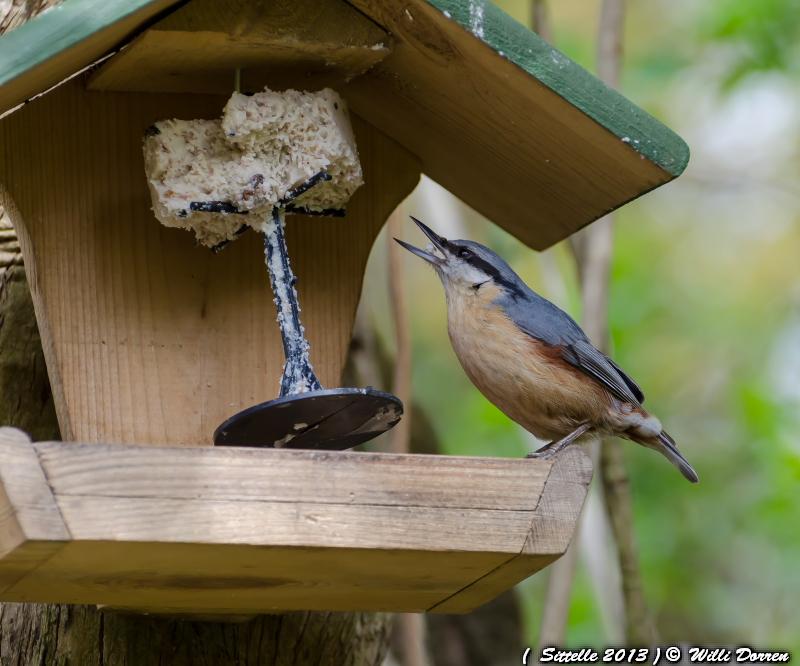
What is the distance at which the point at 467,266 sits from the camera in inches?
133

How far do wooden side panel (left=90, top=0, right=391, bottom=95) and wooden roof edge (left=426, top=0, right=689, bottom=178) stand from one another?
30 cm

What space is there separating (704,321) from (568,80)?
6.00 m

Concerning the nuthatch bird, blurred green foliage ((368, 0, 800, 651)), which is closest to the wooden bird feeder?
the nuthatch bird

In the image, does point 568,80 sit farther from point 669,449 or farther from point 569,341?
point 669,449

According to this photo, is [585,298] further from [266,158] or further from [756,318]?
[756,318]

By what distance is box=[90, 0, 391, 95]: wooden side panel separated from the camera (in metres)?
2.69

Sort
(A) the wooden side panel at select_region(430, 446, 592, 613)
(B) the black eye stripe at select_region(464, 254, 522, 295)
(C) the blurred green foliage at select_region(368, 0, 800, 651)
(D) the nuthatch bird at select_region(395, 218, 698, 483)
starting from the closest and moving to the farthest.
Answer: (A) the wooden side panel at select_region(430, 446, 592, 613)
(D) the nuthatch bird at select_region(395, 218, 698, 483)
(B) the black eye stripe at select_region(464, 254, 522, 295)
(C) the blurred green foliage at select_region(368, 0, 800, 651)

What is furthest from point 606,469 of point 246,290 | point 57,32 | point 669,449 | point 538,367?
point 57,32

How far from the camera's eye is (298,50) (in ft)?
9.34

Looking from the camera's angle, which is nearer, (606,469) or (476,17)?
(476,17)

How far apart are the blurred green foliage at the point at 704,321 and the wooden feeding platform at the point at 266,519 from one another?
2621 millimetres

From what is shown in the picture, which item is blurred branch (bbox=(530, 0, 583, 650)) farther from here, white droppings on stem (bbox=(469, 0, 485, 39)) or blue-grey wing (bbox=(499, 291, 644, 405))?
white droppings on stem (bbox=(469, 0, 485, 39))

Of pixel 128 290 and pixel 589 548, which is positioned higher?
pixel 128 290

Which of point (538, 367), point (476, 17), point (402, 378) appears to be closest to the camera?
point (476, 17)
